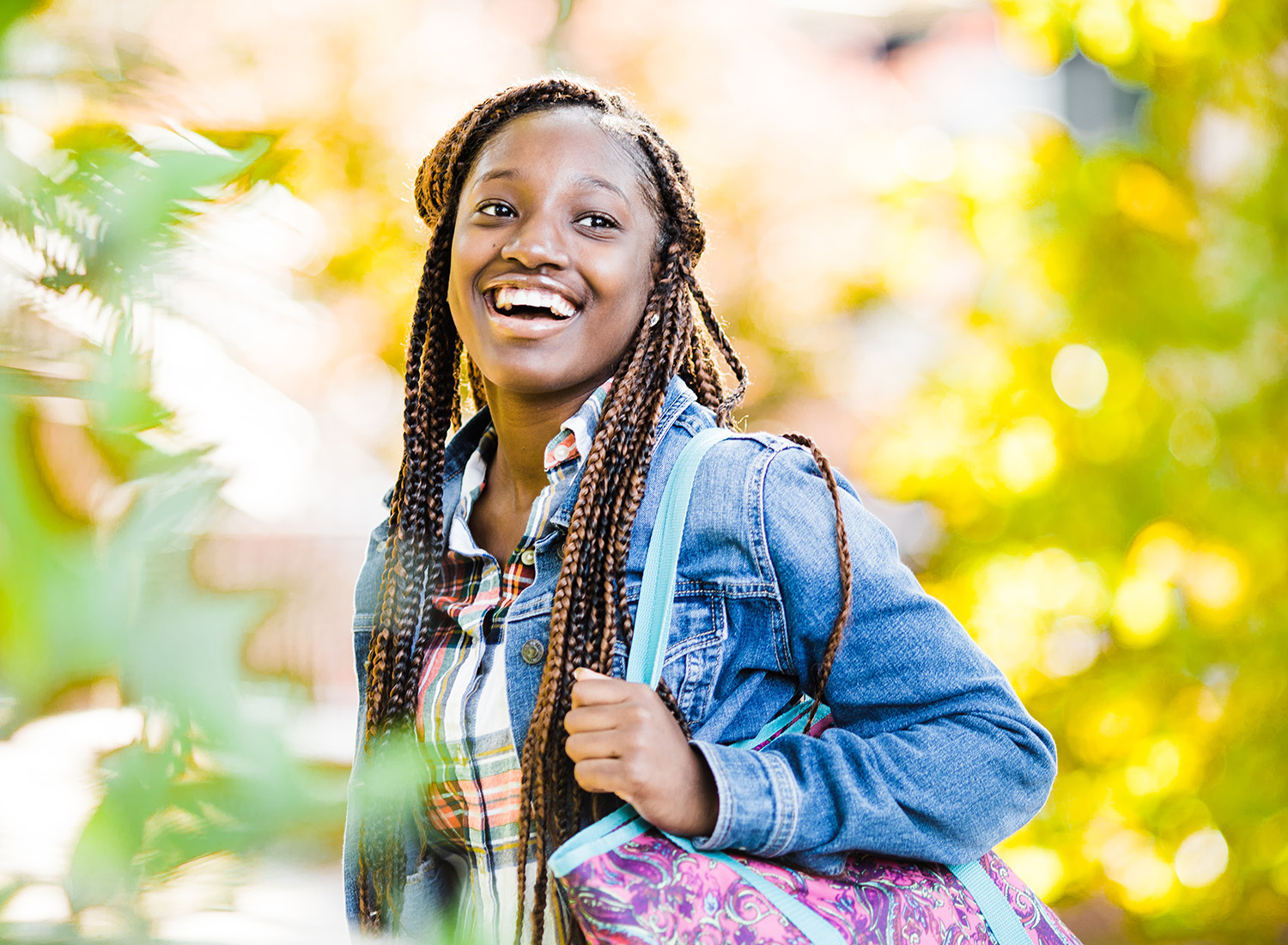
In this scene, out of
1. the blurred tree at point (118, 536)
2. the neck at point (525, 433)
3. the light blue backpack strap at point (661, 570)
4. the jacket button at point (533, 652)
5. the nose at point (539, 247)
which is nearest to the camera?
the blurred tree at point (118, 536)

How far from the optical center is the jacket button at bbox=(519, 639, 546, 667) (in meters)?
1.52

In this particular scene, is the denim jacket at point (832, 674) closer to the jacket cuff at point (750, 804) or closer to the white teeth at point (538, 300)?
the jacket cuff at point (750, 804)

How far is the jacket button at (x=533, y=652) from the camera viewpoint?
152 cm

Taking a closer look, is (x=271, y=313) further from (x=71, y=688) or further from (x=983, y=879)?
(x=983, y=879)

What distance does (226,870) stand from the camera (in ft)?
1.02

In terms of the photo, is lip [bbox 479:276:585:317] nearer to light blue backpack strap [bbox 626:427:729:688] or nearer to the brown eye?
the brown eye

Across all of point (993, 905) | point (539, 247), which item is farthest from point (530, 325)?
point (993, 905)

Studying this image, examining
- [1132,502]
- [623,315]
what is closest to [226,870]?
[623,315]

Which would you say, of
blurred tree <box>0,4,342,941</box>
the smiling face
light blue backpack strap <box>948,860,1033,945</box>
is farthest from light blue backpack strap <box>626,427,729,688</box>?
blurred tree <box>0,4,342,941</box>

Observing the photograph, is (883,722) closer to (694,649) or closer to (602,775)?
(694,649)

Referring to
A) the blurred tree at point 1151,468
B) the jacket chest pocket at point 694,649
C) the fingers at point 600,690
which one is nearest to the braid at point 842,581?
the jacket chest pocket at point 694,649

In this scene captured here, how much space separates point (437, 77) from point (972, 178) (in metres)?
2.08

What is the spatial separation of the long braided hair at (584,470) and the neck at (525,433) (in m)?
0.11

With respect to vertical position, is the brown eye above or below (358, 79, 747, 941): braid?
above
